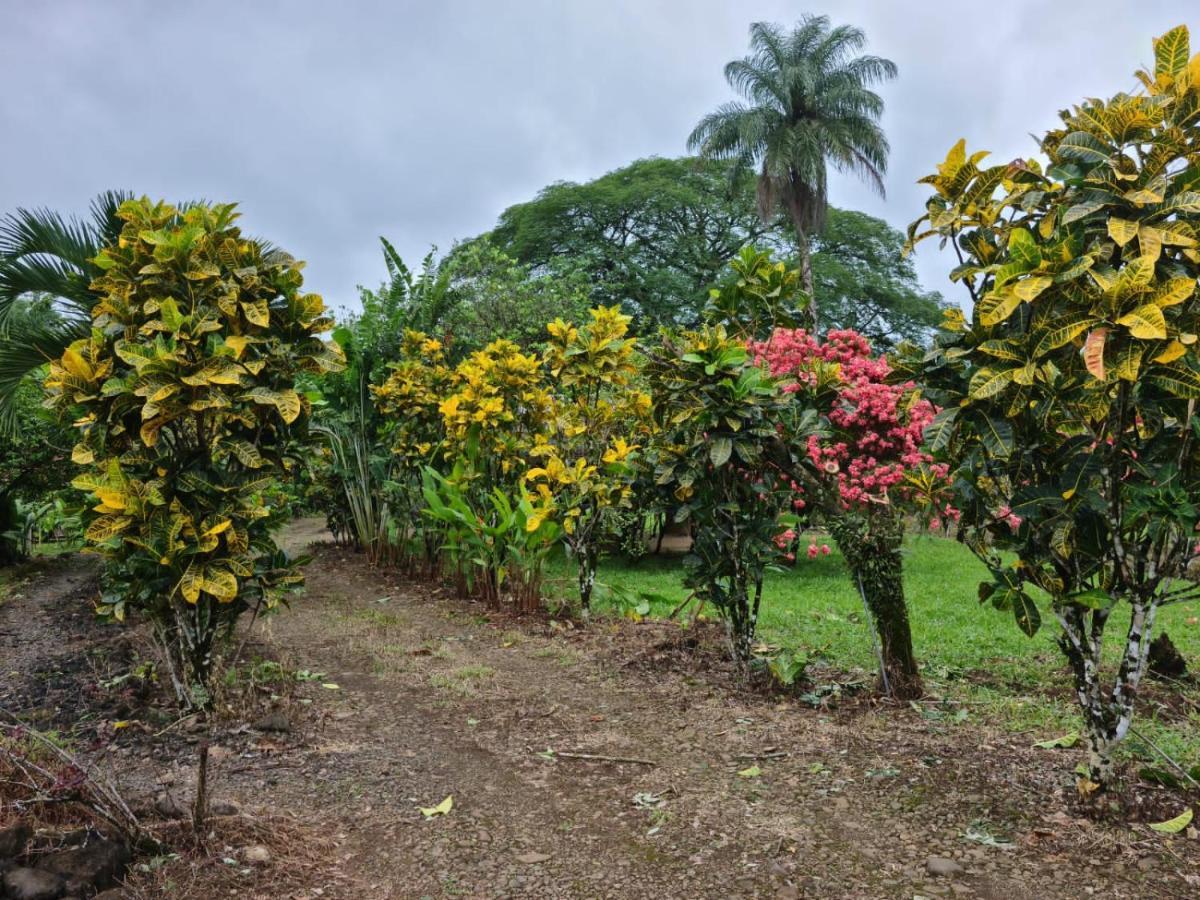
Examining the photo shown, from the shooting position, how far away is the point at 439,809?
3229 mm

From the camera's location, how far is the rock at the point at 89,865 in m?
2.39

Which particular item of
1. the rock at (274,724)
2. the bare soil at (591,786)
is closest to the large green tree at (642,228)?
the bare soil at (591,786)

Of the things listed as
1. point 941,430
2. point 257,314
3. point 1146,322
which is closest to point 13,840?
point 257,314

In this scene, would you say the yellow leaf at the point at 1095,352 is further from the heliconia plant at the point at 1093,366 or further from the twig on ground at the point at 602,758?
the twig on ground at the point at 602,758

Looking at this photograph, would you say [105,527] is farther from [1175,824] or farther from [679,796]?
[1175,824]

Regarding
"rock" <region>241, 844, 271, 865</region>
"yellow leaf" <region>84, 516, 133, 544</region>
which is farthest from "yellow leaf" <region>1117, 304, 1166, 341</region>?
"yellow leaf" <region>84, 516, 133, 544</region>

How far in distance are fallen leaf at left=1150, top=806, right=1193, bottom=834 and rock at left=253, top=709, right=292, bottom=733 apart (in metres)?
3.49

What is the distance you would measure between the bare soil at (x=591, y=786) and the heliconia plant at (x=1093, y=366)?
488 millimetres

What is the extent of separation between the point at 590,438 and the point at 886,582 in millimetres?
2951

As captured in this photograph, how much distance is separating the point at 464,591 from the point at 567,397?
2.01 metres

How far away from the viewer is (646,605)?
6918mm

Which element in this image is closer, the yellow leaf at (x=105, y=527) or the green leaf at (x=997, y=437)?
the green leaf at (x=997, y=437)

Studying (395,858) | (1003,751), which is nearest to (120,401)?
(395,858)

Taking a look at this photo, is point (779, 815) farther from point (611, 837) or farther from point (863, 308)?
point (863, 308)
